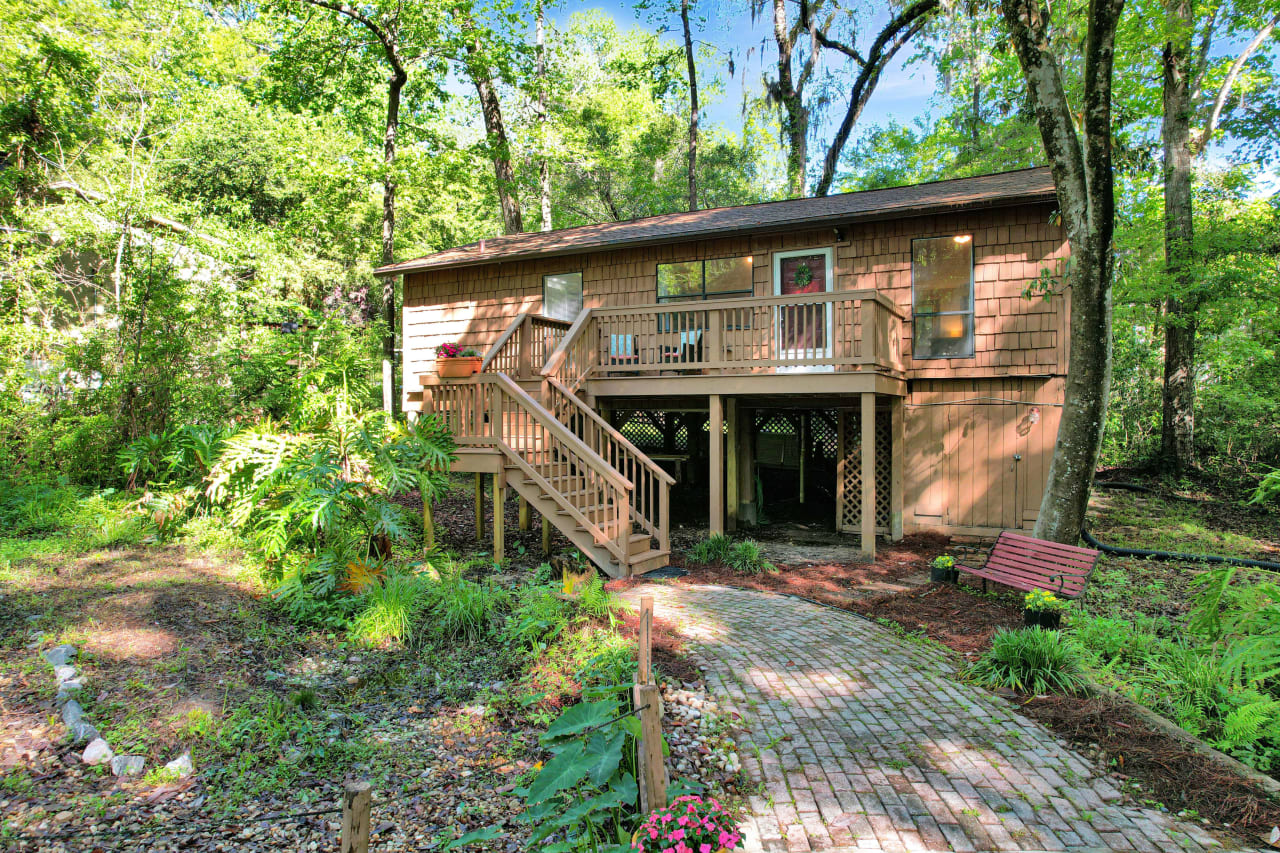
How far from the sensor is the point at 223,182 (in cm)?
1948

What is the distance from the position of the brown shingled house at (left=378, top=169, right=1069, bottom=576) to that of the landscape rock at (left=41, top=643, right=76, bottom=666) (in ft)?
13.6

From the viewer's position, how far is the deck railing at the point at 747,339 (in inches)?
338

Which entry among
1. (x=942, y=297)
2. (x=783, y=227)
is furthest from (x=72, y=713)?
(x=942, y=297)

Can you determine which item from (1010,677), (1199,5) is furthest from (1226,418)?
(1010,677)

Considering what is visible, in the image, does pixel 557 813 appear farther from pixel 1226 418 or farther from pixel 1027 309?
pixel 1226 418

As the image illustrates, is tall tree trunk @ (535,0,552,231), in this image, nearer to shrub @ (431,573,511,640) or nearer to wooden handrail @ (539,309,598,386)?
wooden handrail @ (539,309,598,386)

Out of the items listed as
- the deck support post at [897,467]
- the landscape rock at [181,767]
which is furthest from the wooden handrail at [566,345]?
the landscape rock at [181,767]

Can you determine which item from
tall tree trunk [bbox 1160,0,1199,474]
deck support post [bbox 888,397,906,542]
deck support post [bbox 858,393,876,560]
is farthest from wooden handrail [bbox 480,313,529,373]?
tall tree trunk [bbox 1160,0,1199,474]

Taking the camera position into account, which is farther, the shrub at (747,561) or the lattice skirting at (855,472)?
the lattice skirting at (855,472)

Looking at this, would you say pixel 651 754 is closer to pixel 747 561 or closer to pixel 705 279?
pixel 747 561

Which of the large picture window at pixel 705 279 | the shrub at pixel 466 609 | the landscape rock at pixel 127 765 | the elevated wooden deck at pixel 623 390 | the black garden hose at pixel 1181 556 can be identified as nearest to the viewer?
the landscape rock at pixel 127 765

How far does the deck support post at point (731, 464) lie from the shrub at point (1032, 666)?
6331 mm

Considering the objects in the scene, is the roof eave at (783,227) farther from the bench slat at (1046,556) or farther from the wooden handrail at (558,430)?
the bench slat at (1046,556)

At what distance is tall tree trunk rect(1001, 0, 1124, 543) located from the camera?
281 inches
